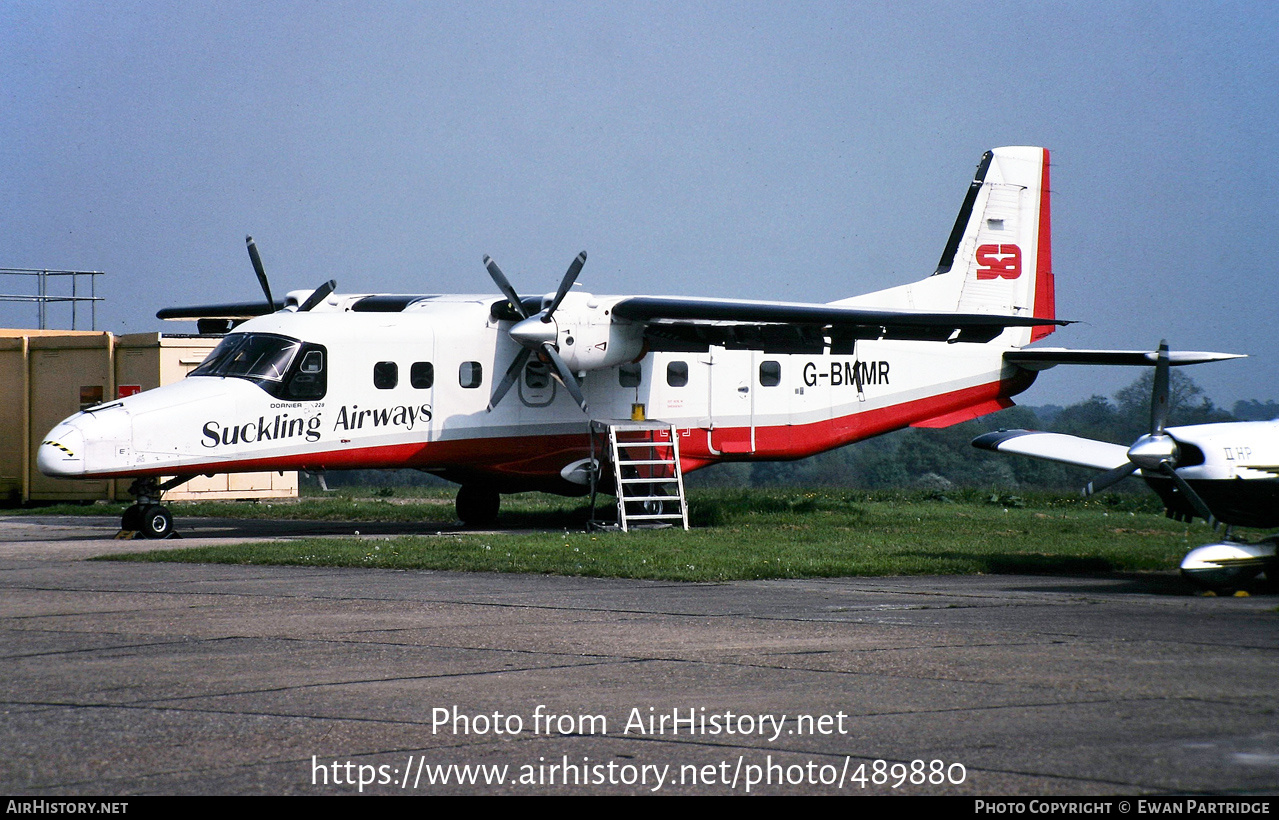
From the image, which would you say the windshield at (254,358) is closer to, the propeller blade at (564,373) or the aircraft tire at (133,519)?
the aircraft tire at (133,519)

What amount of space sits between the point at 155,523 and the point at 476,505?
5.62 metres

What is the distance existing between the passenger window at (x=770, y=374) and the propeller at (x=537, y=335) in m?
3.44

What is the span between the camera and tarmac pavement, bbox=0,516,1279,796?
4.99m

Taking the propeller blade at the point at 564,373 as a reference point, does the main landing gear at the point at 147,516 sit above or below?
below

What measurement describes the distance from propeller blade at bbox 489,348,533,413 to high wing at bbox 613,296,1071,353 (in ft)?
5.03

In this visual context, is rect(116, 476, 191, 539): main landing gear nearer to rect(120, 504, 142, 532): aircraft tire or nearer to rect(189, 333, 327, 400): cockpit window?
rect(120, 504, 142, 532): aircraft tire

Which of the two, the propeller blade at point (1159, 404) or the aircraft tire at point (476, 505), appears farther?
the aircraft tire at point (476, 505)

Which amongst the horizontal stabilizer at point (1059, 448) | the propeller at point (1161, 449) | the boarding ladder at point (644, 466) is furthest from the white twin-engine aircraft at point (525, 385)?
the propeller at point (1161, 449)

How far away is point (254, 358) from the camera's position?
18.7 meters

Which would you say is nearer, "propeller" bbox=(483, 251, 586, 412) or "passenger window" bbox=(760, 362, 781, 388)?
"propeller" bbox=(483, 251, 586, 412)

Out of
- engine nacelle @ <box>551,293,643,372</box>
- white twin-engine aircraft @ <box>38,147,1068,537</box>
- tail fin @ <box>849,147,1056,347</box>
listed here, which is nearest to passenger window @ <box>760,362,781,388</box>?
white twin-engine aircraft @ <box>38,147,1068,537</box>

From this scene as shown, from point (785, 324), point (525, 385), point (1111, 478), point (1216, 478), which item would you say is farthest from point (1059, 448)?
point (525, 385)

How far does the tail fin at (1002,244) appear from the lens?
24734 mm

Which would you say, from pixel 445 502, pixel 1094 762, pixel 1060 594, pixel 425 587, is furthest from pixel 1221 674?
pixel 445 502
